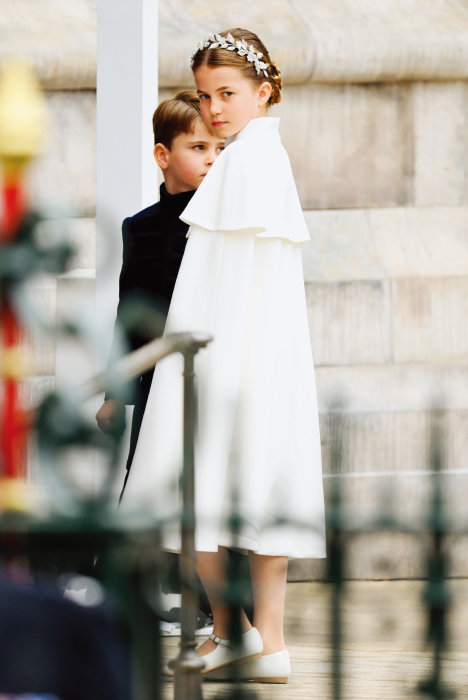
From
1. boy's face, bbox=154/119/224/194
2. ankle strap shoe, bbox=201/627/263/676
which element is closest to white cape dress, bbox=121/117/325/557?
ankle strap shoe, bbox=201/627/263/676

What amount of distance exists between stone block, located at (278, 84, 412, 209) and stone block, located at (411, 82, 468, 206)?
69mm

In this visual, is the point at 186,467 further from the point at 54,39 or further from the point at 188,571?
the point at 54,39

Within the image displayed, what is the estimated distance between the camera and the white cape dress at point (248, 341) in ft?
12.6

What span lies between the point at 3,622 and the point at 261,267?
8.70 feet

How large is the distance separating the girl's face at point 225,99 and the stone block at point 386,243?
2.42 meters

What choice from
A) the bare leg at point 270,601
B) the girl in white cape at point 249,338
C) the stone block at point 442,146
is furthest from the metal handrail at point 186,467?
the stone block at point 442,146

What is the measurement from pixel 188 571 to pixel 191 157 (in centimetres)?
250

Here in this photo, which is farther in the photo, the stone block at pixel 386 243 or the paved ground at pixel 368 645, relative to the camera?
the stone block at pixel 386 243

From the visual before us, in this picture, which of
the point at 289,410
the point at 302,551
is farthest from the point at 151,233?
the point at 302,551

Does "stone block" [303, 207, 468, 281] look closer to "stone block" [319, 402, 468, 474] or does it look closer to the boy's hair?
"stone block" [319, 402, 468, 474]

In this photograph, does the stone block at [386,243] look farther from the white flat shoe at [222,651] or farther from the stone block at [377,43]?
the white flat shoe at [222,651]

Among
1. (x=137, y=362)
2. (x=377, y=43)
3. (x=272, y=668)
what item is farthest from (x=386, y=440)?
(x=137, y=362)

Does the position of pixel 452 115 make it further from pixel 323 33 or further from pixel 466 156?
pixel 323 33

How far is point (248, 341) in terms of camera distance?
13.0 ft
